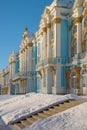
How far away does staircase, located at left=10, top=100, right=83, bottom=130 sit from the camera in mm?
13306

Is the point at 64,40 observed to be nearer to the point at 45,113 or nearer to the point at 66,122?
the point at 45,113

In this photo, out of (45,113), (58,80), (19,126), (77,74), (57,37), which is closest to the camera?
(19,126)

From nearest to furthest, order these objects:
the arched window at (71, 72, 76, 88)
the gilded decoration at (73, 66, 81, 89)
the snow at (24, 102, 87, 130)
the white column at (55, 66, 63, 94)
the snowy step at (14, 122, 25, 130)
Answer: the snow at (24, 102, 87, 130) < the snowy step at (14, 122, 25, 130) < the gilded decoration at (73, 66, 81, 89) < the arched window at (71, 72, 76, 88) < the white column at (55, 66, 63, 94)

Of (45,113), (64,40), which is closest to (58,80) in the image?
(64,40)

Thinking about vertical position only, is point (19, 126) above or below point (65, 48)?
below

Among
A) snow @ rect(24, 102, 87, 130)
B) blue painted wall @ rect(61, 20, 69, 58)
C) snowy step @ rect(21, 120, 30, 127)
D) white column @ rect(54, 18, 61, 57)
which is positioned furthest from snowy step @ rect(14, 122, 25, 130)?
blue painted wall @ rect(61, 20, 69, 58)

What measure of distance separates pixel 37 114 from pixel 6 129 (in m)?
3.55

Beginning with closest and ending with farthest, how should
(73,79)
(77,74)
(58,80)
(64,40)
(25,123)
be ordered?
→ 1. (25,123)
2. (77,74)
3. (73,79)
4. (58,80)
5. (64,40)

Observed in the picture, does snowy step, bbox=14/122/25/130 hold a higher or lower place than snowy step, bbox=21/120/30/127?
lower

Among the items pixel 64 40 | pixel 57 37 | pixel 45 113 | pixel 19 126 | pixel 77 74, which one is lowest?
pixel 19 126

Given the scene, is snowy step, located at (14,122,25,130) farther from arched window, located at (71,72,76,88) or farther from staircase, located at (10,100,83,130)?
arched window, located at (71,72,76,88)

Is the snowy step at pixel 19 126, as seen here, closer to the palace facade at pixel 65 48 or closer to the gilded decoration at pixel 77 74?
the palace facade at pixel 65 48

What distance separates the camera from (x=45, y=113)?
14844 mm

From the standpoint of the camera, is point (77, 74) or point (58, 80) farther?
point (58, 80)
